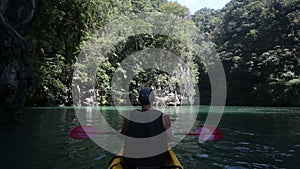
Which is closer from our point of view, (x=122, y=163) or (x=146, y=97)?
(x=146, y=97)

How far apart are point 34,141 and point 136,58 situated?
30.8m

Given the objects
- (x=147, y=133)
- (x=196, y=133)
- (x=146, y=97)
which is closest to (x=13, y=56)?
(x=196, y=133)

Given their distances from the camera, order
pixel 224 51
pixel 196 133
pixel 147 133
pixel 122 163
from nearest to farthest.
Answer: pixel 147 133 → pixel 122 163 → pixel 196 133 → pixel 224 51

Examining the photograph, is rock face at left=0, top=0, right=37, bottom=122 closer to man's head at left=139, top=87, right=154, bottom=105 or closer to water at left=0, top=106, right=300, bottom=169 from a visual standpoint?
water at left=0, top=106, right=300, bottom=169

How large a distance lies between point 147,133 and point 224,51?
159 ft

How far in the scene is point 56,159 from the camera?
19.6 ft

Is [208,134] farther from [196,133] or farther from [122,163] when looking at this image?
[122,163]

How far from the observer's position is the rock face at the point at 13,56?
33.9 feet

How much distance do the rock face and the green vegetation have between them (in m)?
7.24

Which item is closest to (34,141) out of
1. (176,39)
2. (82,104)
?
(82,104)

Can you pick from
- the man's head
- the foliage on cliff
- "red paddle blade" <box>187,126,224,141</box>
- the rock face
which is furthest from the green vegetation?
the man's head

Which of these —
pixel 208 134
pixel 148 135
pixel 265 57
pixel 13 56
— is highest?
pixel 265 57

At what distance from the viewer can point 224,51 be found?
→ 49.8 metres

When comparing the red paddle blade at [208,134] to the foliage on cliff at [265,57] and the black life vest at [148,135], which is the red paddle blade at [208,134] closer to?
the black life vest at [148,135]
